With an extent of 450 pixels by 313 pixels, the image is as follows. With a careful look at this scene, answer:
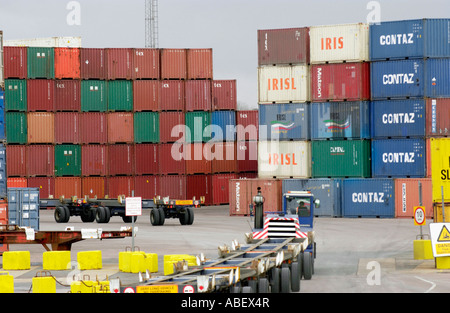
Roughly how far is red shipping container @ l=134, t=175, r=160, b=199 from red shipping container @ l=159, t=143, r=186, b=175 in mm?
890

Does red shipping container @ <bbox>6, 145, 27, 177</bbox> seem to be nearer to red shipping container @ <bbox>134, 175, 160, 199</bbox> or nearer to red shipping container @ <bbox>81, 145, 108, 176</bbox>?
red shipping container @ <bbox>81, 145, 108, 176</bbox>

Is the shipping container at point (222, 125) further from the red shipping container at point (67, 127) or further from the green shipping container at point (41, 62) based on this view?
the green shipping container at point (41, 62)

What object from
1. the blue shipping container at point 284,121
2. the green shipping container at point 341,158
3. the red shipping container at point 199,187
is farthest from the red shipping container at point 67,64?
the green shipping container at point 341,158

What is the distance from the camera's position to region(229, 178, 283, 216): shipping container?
5194 centimetres

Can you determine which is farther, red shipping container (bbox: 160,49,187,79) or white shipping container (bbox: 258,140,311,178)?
red shipping container (bbox: 160,49,187,79)

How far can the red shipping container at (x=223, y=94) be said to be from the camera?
2498 inches

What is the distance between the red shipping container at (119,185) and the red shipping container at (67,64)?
7849mm

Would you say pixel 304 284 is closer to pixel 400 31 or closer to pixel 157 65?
pixel 400 31

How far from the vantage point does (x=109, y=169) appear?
60.9 metres

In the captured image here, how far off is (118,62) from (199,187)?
11.1 meters

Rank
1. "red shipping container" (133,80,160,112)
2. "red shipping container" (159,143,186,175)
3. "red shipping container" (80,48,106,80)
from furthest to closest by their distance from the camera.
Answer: "red shipping container" (159,143,186,175), "red shipping container" (133,80,160,112), "red shipping container" (80,48,106,80)

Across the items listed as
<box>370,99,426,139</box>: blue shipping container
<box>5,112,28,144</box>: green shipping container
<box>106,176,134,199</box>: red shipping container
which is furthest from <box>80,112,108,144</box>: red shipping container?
<box>370,99,426,139</box>: blue shipping container

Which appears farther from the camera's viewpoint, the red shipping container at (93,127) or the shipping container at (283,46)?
the red shipping container at (93,127)

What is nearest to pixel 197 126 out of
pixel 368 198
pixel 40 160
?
pixel 40 160
